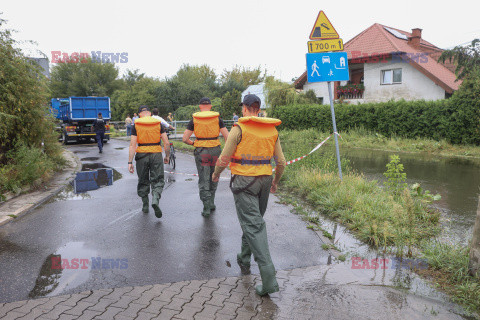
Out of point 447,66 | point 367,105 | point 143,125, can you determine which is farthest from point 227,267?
point 447,66

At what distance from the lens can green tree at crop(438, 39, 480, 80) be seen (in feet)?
54.4

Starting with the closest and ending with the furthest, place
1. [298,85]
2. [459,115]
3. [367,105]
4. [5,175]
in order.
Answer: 1. [5,175]
2. [459,115]
3. [367,105]
4. [298,85]

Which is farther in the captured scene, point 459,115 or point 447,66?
point 447,66

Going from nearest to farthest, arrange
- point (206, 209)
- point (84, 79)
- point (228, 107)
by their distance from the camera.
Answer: point (206, 209) < point (228, 107) < point (84, 79)

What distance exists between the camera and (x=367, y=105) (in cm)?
2025

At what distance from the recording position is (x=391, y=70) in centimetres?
2452

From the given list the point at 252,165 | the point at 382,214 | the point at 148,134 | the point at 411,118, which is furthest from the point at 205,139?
the point at 411,118

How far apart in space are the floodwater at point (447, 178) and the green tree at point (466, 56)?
5.16m

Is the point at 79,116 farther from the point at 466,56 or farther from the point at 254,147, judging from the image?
the point at 254,147

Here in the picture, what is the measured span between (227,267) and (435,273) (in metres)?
2.26

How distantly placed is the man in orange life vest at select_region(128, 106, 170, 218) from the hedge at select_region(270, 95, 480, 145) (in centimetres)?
1423

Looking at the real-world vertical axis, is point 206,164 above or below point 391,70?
below

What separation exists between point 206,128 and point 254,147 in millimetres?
2419

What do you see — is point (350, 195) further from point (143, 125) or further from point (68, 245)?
point (68, 245)
